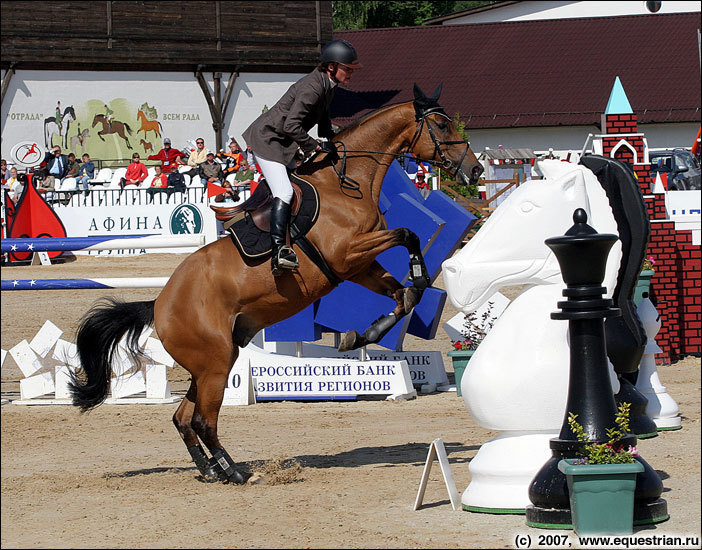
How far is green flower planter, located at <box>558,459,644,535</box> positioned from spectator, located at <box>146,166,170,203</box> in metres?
15.6

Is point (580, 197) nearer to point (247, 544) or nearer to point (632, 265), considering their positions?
point (632, 265)

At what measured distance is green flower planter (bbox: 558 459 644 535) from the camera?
450 centimetres

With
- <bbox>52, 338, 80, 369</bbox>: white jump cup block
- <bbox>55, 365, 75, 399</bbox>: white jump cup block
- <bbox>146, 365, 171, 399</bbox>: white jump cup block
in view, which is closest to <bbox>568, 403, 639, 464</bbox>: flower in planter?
<bbox>146, 365, 171, 399</bbox>: white jump cup block

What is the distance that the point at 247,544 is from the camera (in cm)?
491

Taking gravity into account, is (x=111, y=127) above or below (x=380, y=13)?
below

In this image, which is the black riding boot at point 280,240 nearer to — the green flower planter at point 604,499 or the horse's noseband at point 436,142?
the horse's noseband at point 436,142

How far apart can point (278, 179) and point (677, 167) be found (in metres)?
17.5

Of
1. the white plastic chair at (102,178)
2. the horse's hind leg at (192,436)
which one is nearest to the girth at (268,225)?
the horse's hind leg at (192,436)

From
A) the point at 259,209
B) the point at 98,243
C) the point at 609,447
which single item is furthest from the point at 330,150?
the point at 609,447

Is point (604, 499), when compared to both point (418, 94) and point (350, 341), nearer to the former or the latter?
point (350, 341)

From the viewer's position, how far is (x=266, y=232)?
22.9 ft

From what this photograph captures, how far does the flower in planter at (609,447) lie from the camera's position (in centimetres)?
455

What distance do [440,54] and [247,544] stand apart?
34610 millimetres

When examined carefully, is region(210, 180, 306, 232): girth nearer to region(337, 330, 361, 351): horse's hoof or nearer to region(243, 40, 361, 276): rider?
region(243, 40, 361, 276): rider
